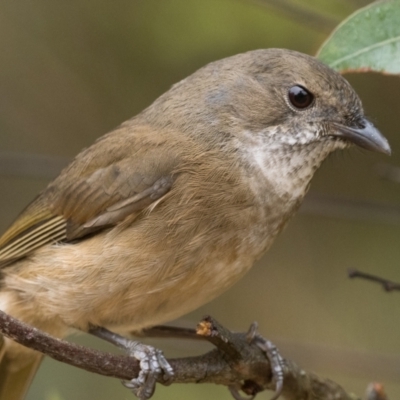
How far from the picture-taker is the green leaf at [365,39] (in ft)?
11.2

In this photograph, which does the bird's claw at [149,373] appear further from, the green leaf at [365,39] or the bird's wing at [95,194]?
the green leaf at [365,39]

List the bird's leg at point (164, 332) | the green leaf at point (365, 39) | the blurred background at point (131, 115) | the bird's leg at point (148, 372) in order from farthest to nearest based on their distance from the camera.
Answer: the blurred background at point (131, 115) → the bird's leg at point (164, 332) → the green leaf at point (365, 39) → the bird's leg at point (148, 372)

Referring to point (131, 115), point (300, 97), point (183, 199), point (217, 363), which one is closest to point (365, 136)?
point (300, 97)

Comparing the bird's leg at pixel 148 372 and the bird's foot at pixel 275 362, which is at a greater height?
the bird's foot at pixel 275 362

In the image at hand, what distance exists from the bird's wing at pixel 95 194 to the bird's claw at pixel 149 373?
57cm

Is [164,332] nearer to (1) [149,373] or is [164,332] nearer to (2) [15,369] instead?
(2) [15,369]

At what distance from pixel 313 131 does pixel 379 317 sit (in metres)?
3.04

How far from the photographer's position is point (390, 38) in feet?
11.2

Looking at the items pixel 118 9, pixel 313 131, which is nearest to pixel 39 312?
pixel 313 131

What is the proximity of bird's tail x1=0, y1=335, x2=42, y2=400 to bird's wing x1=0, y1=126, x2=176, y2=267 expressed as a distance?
1.70 ft

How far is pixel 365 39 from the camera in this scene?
11.3 feet

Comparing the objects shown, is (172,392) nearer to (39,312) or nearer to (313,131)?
(39,312)

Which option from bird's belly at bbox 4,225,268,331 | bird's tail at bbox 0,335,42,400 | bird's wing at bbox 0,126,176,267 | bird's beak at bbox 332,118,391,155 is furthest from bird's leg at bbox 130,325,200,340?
bird's beak at bbox 332,118,391,155

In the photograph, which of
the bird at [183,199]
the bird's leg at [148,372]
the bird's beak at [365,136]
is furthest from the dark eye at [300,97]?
the bird's leg at [148,372]
